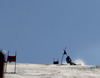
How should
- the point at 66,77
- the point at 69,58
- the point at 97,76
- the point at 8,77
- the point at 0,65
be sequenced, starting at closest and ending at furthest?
the point at 0,65 < the point at 8,77 < the point at 66,77 < the point at 97,76 < the point at 69,58

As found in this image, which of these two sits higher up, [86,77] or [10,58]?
[10,58]

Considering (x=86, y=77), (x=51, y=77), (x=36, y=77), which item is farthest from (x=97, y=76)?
(x=36, y=77)

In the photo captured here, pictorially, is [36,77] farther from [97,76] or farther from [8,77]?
[97,76]

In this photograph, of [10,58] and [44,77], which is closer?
[44,77]

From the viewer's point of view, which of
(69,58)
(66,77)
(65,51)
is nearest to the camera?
(66,77)

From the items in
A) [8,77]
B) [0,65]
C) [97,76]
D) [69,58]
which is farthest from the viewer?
[69,58]

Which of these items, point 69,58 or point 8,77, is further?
point 69,58

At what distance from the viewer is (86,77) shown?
1092 cm

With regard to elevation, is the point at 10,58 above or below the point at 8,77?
above

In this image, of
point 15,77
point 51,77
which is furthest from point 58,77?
point 15,77

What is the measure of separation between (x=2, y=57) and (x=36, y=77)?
930 centimetres

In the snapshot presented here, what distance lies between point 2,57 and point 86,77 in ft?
33.2

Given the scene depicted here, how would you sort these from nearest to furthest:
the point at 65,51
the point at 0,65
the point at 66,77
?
the point at 0,65 → the point at 66,77 → the point at 65,51

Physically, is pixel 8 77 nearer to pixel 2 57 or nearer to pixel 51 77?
pixel 51 77
